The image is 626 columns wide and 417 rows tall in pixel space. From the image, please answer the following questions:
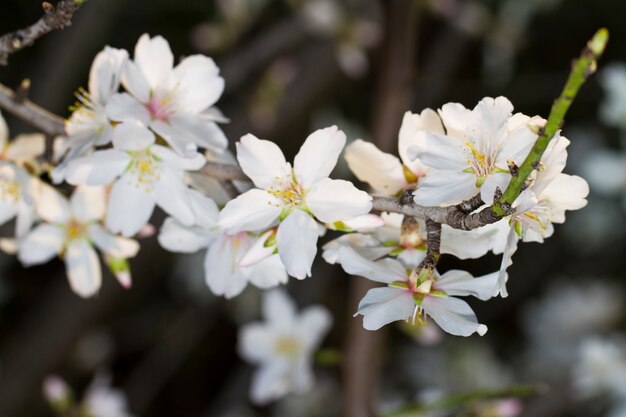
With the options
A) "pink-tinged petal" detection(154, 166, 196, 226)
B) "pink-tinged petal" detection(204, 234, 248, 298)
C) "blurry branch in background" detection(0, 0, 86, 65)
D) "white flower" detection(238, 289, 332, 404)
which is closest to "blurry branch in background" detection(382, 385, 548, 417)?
"white flower" detection(238, 289, 332, 404)

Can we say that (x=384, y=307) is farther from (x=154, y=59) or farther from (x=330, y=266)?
(x=330, y=266)

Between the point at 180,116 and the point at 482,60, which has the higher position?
the point at 180,116

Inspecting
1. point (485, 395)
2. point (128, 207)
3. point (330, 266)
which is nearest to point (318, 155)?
point (128, 207)

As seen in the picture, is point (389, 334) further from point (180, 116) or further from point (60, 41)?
point (180, 116)

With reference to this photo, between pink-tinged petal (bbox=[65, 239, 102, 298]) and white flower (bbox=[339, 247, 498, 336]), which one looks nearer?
white flower (bbox=[339, 247, 498, 336])

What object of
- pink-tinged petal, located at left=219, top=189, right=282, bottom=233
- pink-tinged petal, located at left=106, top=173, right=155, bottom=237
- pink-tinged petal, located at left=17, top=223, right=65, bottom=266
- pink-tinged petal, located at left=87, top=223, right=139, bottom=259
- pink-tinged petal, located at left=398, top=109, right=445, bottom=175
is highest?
pink-tinged petal, located at left=398, top=109, right=445, bottom=175

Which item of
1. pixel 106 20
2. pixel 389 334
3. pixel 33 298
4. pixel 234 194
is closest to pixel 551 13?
pixel 389 334

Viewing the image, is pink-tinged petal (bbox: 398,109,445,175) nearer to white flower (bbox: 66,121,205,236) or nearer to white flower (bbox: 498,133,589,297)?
white flower (bbox: 498,133,589,297)
